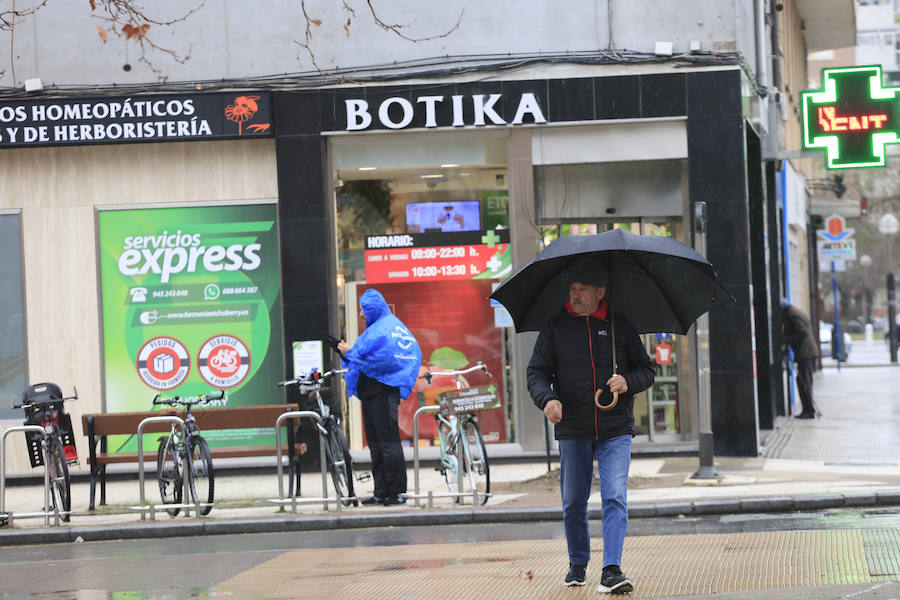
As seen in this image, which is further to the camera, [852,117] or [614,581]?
[852,117]

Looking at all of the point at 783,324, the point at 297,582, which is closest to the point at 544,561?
the point at 297,582

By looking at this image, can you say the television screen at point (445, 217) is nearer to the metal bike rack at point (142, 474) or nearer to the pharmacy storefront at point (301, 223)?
the pharmacy storefront at point (301, 223)

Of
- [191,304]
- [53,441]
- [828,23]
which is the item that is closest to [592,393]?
[53,441]

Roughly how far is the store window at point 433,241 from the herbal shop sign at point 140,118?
112 cm

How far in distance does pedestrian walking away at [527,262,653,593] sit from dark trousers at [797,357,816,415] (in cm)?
1355

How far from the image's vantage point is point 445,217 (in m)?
15.6

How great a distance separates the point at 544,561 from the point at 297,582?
1637 millimetres

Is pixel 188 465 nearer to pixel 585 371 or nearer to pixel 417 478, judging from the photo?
pixel 417 478

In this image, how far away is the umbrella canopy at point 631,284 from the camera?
7.30 meters

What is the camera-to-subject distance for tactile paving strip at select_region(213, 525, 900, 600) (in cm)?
752

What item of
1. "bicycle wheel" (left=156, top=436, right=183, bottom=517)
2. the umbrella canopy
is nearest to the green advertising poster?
"bicycle wheel" (left=156, top=436, right=183, bottom=517)

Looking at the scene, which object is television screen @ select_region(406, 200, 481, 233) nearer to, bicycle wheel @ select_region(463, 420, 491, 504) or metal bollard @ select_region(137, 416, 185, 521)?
bicycle wheel @ select_region(463, 420, 491, 504)

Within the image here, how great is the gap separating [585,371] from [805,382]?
13860mm

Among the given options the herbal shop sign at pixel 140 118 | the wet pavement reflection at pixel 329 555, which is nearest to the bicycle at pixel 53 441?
the wet pavement reflection at pixel 329 555
